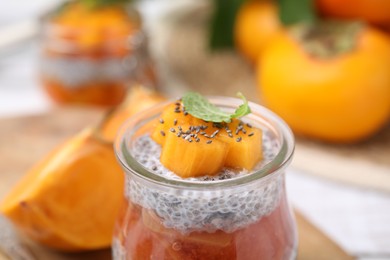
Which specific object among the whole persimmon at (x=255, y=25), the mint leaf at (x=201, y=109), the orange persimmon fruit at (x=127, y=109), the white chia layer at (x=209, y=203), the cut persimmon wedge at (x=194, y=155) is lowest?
the whole persimmon at (x=255, y=25)

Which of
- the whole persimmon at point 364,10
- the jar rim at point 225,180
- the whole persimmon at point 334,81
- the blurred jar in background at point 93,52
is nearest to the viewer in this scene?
the jar rim at point 225,180

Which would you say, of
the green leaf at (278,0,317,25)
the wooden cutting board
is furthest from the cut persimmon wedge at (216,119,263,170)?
the green leaf at (278,0,317,25)

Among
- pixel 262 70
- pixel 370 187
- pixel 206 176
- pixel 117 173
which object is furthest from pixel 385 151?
pixel 206 176

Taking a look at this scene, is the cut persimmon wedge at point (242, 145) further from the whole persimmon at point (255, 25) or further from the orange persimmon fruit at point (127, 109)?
the whole persimmon at point (255, 25)

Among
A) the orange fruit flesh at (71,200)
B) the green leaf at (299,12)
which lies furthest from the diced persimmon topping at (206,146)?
the green leaf at (299,12)

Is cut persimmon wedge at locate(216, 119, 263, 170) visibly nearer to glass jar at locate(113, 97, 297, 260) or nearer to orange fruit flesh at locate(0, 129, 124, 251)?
glass jar at locate(113, 97, 297, 260)

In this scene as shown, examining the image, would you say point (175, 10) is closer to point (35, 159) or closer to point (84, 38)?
point (84, 38)

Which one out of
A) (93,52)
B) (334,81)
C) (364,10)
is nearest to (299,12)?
(364,10)
